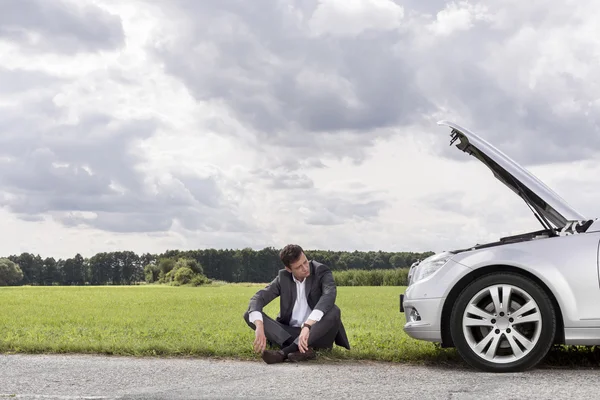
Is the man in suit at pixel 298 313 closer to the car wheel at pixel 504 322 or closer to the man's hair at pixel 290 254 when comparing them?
the man's hair at pixel 290 254

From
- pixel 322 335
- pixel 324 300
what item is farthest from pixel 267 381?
pixel 324 300

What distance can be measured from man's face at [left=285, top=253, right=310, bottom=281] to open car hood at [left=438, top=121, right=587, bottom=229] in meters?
2.29

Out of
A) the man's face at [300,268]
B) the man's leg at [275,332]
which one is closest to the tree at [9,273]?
the man's leg at [275,332]

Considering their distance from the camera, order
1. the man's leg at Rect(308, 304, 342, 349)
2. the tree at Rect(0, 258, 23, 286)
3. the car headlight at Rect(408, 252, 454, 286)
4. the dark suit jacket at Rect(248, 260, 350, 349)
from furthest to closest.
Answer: the tree at Rect(0, 258, 23, 286), the dark suit jacket at Rect(248, 260, 350, 349), the man's leg at Rect(308, 304, 342, 349), the car headlight at Rect(408, 252, 454, 286)

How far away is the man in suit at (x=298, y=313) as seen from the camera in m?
7.28

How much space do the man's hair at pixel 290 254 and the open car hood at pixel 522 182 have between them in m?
2.27

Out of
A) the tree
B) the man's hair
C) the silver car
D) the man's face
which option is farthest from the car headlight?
the tree

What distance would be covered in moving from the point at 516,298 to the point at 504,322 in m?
0.31

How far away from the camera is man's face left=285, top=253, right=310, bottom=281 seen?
7.49 meters

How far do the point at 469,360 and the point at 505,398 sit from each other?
1.32 meters

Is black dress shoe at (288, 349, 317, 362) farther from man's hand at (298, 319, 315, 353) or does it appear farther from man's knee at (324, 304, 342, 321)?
man's knee at (324, 304, 342, 321)

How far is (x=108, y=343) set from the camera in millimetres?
8492

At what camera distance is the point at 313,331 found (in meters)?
7.35

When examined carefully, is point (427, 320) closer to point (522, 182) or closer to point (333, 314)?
point (333, 314)
